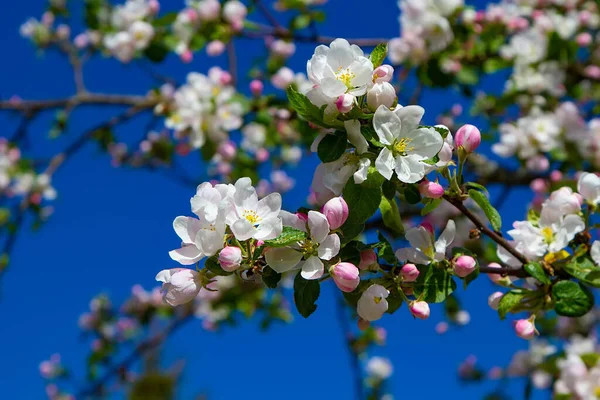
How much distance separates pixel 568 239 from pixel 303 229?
21.8 inches

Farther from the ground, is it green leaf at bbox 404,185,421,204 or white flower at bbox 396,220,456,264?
→ green leaf at bbox 404,185,421,204

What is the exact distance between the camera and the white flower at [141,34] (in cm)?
302

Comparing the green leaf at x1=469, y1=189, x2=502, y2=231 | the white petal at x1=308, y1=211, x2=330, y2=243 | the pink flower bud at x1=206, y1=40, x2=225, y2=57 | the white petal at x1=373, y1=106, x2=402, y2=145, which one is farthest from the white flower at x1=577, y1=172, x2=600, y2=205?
the pink flower bud at x1=206, y1=40, x2=225, y2=57

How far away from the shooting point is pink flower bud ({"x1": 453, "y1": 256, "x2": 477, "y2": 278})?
1.08 metres

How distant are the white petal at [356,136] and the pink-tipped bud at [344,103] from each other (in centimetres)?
4

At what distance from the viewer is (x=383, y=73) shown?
3.28 feet

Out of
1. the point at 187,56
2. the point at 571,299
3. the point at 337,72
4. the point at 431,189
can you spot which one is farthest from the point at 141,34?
the point at 571,299

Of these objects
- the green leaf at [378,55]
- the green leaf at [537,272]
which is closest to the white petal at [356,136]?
the green leaf at [378,55]

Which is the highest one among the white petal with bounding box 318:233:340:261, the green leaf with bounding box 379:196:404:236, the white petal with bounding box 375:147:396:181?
the white petal with bounding box 375:147:396:181

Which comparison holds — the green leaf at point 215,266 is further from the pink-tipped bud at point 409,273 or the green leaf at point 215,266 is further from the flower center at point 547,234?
the flower center at point 547,234

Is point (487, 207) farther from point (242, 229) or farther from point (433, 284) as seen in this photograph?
point (242, 229)

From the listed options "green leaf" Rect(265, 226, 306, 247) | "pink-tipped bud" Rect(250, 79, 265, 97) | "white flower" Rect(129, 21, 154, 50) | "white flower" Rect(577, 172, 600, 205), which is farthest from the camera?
"white flower" Rect(129, 21, 154, 50)

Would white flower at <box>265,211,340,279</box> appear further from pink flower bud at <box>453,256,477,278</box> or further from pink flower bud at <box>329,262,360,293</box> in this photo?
pink flower bud at <box>453,256,477,278</box>

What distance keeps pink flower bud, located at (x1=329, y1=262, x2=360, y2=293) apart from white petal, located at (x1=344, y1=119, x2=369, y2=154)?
0.60ft
